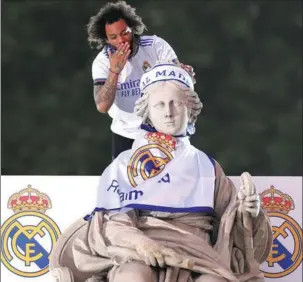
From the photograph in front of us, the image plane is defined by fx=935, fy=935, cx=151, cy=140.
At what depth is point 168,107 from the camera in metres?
2.97

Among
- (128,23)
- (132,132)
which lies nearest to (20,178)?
(132,132)

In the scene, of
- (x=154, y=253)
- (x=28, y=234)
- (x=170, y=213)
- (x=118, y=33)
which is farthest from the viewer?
(x=118, y=33)

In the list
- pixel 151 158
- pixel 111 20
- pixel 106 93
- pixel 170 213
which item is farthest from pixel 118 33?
pixel 170 213

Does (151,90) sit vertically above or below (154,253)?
above

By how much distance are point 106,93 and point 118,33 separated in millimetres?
234

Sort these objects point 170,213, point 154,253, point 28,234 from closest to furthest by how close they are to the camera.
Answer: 1. point 154,253
2. point 170,213
3. point 28,234

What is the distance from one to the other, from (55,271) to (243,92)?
1225mm

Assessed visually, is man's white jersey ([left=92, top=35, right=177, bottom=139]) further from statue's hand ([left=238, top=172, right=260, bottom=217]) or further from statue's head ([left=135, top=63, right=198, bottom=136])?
statue's hand ([left=238, top=172, right=260, bottom=217])

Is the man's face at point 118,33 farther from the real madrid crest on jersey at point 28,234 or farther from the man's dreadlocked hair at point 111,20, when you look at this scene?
the real madrid crest on jersey at point 28,234

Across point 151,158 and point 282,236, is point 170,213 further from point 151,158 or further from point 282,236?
point 282,236

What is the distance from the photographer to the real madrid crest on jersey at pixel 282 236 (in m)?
3.44

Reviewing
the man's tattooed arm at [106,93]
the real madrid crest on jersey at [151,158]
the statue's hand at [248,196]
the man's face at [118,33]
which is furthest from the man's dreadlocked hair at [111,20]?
the statue's hand at [248,196]

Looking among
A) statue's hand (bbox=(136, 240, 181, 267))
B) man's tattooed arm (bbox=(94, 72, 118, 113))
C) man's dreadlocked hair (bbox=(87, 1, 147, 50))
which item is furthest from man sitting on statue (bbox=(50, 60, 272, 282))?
man's dreadlocked hair (bbox=(87, 1, 147, 50))

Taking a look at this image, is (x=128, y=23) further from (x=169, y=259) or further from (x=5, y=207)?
(x=169, y=259)
